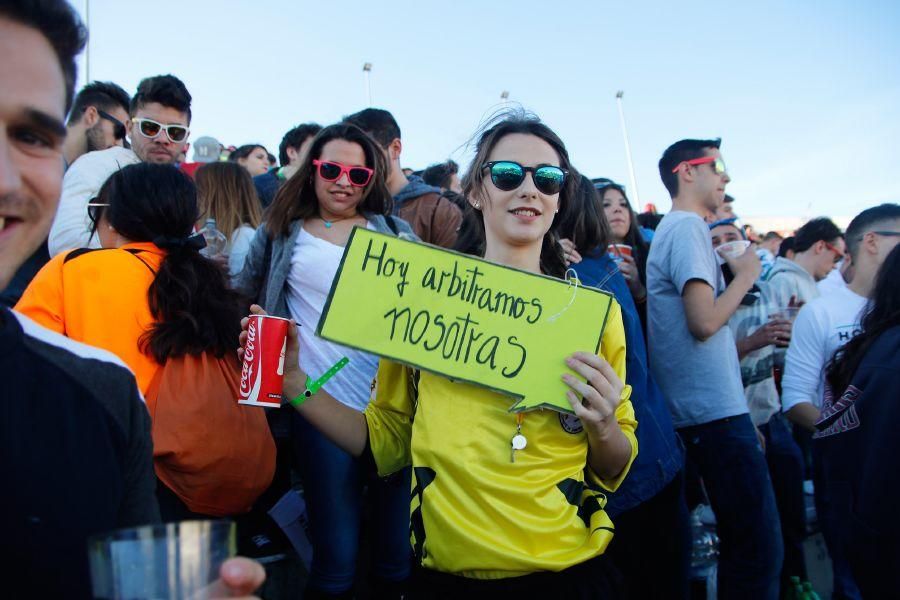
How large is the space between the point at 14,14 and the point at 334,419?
55.2 inches

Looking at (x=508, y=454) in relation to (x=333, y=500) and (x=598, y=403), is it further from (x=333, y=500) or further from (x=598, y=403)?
(x=333, y=500)

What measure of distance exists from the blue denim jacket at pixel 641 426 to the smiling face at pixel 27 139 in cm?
218

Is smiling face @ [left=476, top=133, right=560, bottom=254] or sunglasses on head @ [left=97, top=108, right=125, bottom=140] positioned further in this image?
sunglasses on head @ [left=97, top=108, right=125, bottom=140]

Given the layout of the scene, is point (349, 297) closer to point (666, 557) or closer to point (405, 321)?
point (405, 321)

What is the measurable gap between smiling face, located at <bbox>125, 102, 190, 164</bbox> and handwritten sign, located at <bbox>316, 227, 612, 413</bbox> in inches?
A: 112

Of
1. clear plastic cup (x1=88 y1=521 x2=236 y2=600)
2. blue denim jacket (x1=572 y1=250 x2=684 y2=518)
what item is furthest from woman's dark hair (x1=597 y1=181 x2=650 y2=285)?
clear plastic cup (x1=88 y1=521 x2=236 y2=600)

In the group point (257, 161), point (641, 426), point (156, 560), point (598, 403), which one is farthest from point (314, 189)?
point (257, 161)

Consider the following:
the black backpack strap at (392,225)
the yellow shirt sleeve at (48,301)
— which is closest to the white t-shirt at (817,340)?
the black backpack strap at (392,225)

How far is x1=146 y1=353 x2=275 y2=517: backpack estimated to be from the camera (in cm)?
264

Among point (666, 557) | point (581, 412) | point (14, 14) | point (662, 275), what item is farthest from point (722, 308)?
point (14, 14)

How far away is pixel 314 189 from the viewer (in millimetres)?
A: 3658

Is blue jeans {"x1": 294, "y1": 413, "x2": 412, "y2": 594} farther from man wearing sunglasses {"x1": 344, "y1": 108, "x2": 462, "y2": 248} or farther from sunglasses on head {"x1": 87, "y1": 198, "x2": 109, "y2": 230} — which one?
man wearing sunglasses {"x1": 344, "y1": 108, "x2": 462, "y2": 248}

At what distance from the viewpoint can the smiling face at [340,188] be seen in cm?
355

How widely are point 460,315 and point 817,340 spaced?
3034 millimetres
